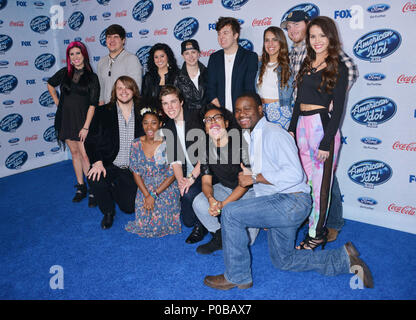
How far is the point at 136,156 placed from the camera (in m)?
3.15

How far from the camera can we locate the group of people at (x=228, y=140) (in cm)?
224

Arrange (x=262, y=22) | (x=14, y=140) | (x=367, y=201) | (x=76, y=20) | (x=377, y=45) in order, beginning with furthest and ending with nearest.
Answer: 1. (x=76, y=20)
2. (x=14, y=140)
3. (x=262, y=22)
4. (x=367, y=201)
5. (x=377, y=45)

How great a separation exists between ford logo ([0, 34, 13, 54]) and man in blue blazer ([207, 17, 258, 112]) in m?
3.50

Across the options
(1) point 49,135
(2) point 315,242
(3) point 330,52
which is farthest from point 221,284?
(1) point 49,135

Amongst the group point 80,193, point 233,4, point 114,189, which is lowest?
point 80,193

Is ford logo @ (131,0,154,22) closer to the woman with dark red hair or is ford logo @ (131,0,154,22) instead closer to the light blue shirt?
the woman with dark red hair

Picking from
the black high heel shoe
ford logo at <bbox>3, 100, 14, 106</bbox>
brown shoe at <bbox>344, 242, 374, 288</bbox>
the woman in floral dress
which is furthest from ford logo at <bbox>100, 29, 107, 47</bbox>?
brown shoe at <bbox>344, 242, 374, 288</bbox>

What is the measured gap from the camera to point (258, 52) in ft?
12.3

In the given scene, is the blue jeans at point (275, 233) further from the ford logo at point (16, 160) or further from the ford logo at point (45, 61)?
the ford logo at point (45, 61)

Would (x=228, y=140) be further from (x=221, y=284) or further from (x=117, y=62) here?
(x=117, y=62)

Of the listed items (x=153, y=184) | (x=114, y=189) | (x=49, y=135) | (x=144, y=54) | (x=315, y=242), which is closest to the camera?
(x=315, y=242)

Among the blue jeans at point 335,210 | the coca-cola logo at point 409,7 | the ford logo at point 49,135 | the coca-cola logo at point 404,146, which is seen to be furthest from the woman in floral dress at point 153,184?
the ford logo at point 49,135

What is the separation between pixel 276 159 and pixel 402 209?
73.5 inches
